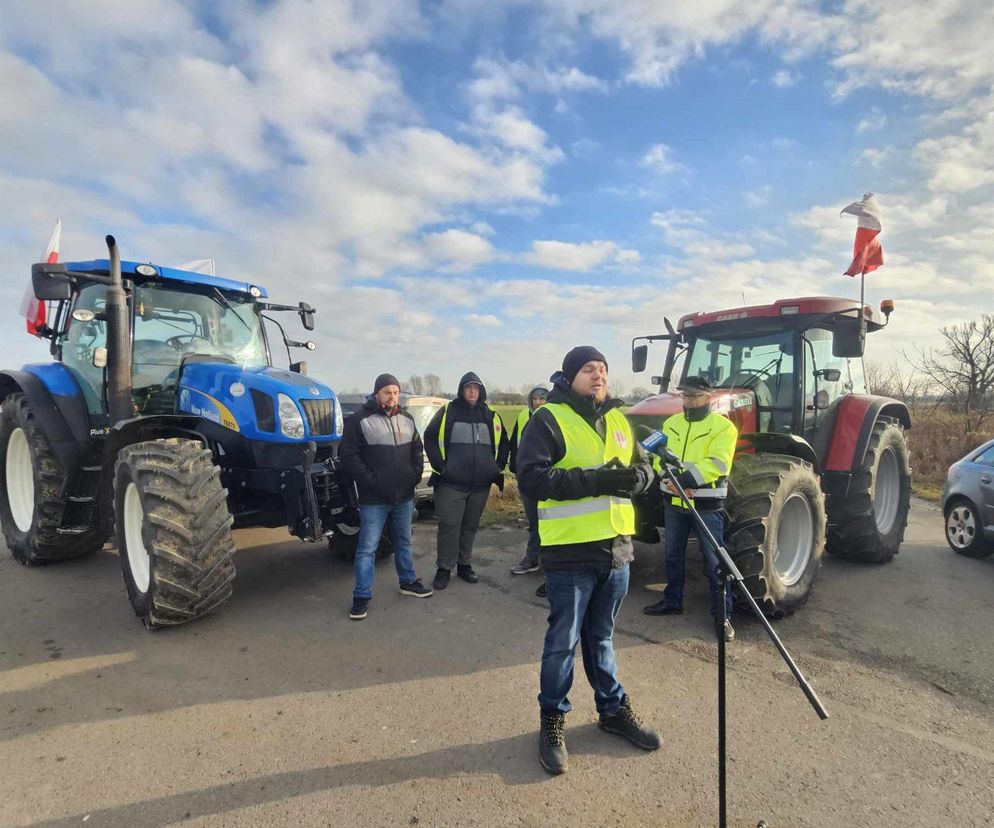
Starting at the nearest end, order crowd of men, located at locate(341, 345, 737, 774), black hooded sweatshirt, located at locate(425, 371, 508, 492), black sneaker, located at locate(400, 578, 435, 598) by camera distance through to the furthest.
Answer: crowd of men, located at locate(341, 345, 737, 774), black sneaker, located at locate(400, 578, 435, 598), black hooded sweatshirt, located at locate(425, 371, 508, 492)

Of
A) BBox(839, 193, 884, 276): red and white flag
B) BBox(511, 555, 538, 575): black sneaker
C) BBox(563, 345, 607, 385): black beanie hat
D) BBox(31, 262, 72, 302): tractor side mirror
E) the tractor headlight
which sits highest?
BBox(839, 193, 884, 276): red and white flag

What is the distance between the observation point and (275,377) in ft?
15.3

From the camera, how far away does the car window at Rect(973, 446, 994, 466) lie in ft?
20.0

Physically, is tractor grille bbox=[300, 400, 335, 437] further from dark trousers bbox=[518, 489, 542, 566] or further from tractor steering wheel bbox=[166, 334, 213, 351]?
dark trousers bbox=[518, 489, 542, 566]

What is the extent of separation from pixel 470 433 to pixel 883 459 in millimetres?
4482

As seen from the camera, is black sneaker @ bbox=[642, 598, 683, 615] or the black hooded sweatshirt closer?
black sneaker @ bbox=[642, 598, 683, 615]

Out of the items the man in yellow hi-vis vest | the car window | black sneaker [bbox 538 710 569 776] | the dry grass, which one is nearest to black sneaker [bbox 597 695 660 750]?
the man in yellow hi-vis vest

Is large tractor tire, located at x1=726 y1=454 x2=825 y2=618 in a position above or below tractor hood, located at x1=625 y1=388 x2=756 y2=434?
below

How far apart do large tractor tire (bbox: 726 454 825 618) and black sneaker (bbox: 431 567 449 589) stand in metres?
2.42

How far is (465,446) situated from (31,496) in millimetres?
4627

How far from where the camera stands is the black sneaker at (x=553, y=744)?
2557 millimetres

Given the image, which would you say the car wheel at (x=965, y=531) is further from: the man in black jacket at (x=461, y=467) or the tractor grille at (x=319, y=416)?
the tractor grille at (x=319, y=416)

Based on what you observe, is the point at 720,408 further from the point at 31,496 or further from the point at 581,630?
the point at 31,496

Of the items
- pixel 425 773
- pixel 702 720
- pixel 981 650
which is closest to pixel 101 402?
pixel 425 773
